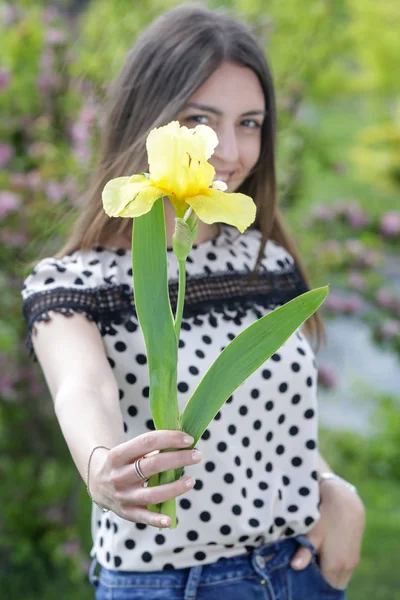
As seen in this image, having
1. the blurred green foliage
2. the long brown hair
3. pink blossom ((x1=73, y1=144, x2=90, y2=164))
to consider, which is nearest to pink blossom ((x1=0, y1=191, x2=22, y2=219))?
the blurred green foliage

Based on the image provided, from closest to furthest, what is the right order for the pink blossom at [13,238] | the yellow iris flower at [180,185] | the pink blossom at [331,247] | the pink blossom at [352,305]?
the yellow iris flower at [180,185] → the pink blossom at [13,238] → the pink blossom at [331,247] → the pink blossom at [352,305]

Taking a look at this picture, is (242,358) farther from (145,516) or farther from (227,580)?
(227,580)

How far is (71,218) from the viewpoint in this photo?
2590mm

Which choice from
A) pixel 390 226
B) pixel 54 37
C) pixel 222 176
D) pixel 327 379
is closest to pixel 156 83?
pixel 222 176

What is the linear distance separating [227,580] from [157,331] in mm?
609

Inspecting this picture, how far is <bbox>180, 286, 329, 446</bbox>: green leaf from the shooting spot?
1.01m

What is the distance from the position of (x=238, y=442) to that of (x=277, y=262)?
44cm

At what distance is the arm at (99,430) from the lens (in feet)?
3.12

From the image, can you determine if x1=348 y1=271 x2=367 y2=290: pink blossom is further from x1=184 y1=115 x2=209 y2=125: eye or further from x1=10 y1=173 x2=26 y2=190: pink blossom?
x1=184 y1=115 x2=209 y2=125: eye

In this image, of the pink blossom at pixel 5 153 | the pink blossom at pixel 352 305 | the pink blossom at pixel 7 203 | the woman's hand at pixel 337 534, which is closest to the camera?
the woman's hand at pixel 337 534

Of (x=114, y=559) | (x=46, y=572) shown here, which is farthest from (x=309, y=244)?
(x=114, y=559)

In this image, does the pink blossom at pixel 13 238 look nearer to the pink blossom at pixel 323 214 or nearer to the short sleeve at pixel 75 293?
the pink blossom at pixel 323 214

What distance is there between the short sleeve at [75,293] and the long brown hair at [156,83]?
7cm

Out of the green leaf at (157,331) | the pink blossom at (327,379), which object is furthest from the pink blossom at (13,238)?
the green leaf at (157,331)
